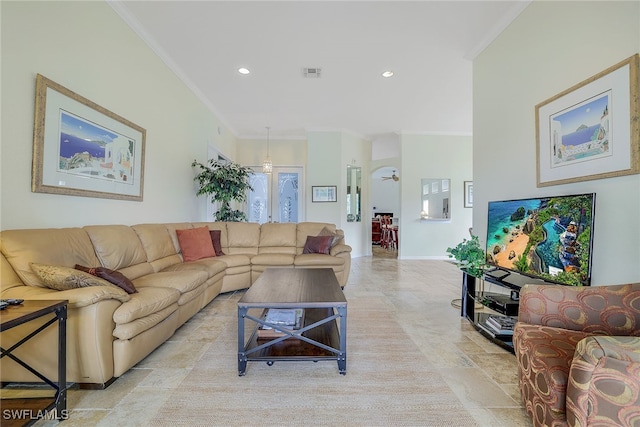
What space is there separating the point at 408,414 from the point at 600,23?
9.28 ft

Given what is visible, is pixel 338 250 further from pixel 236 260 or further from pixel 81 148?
pixel 81 148

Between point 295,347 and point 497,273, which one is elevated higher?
point 497,273

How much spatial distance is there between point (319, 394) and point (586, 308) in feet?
5.03

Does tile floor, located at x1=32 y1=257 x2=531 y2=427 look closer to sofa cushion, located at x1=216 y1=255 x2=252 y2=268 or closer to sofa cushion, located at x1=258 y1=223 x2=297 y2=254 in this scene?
sofa cushion, located at x1=216 y1=255 x2=252 y2=268

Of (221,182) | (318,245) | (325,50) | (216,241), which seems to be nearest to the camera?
(325,50)

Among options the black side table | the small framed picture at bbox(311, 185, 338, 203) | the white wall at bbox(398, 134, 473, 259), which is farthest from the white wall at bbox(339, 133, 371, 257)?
the black side table

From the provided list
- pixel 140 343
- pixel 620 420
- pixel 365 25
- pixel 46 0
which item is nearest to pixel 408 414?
pixel 620 420

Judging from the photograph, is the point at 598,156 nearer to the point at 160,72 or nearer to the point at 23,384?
the point at 23,384

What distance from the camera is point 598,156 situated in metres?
1.81

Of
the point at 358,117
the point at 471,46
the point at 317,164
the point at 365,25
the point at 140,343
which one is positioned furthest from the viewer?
the point at 317,164

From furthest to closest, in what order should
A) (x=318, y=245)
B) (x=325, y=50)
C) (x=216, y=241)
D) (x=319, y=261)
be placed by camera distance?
(x=318, y=245) < (x=216, y=241) < (x=319, y=261) < (x=325, y=50)

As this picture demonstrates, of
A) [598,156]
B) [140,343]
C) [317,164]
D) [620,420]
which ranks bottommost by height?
[140,343]

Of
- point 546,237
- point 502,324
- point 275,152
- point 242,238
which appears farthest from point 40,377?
point 275,152

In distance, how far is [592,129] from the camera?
1.85 m
